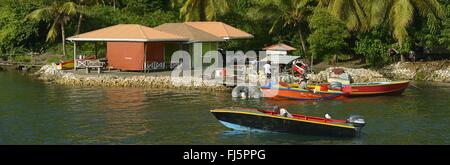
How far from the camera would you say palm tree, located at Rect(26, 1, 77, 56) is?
63.4 meters

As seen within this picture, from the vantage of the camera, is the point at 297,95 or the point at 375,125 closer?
the point at 375,125

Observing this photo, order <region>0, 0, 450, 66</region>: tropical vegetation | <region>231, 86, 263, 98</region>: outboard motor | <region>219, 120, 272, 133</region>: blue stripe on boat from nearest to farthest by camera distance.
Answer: <region>219, 120, 272, 133</region>: blue stripe on boat → <region>231, 86, 263, 98</region>: outboard motor → <region>0, 0, 450, 66</region>: tropical vegetation

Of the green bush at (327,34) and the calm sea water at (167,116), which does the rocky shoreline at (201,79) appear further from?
the green bush at (327,34)

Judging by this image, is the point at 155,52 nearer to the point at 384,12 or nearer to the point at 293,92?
the point at 293,92

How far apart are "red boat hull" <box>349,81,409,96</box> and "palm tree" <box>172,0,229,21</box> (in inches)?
914

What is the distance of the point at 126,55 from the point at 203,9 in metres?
16.1

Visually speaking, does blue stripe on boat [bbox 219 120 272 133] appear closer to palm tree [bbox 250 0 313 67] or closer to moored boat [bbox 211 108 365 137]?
moored boat [bbox 211 108 365 137]

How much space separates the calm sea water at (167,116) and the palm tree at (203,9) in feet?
63.0

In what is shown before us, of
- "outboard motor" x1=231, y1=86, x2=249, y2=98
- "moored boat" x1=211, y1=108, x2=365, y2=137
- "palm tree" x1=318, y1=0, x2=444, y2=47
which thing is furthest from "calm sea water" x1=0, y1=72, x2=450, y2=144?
"palm tree" x1=318, y1=0, x2=444, y2=47

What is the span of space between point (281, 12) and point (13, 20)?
2412 centimetres

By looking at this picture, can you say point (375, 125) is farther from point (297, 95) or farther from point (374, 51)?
point (374, 51)

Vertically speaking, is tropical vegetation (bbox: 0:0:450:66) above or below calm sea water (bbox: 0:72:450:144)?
above
